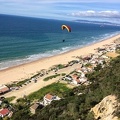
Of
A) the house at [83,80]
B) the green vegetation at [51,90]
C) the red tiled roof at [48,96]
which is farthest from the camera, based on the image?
the house at [83,80]

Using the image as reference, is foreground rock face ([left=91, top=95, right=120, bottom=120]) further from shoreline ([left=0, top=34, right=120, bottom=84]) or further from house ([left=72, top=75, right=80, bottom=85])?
shoreline ([left=0, top=34, right=120, bottom=84])

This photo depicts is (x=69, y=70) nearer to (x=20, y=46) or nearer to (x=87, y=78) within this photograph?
(x=87, y=78)

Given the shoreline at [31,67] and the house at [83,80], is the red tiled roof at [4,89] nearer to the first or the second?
the shoreline at [31,67]

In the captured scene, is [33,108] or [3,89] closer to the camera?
[33,108]

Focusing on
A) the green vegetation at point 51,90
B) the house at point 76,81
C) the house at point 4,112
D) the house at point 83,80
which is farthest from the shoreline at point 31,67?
the house at point 4,112

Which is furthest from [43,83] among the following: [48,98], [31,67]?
[31,67]

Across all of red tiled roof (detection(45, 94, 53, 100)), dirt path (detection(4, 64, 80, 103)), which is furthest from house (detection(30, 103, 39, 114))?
dirt path (detection(4, 64, 80, 103))

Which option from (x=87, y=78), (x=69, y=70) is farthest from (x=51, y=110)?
(x=69, y=70)

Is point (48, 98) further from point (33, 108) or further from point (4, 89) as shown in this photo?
point (4, 89)

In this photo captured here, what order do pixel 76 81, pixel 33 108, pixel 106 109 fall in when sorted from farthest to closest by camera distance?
pixel 76 81 < pixel 33 108 < pixel 106 109

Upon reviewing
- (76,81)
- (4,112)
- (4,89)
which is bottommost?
(4,112)
